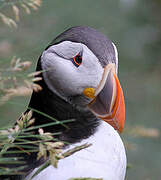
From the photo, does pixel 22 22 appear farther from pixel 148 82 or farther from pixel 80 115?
pixel 80 115

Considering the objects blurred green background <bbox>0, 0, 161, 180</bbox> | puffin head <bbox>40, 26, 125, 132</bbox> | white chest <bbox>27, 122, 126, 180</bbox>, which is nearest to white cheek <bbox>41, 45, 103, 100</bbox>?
puffin head <bbox>40, 26, 125, 132</bbox>

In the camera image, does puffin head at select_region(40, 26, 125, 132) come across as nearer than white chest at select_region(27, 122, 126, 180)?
No

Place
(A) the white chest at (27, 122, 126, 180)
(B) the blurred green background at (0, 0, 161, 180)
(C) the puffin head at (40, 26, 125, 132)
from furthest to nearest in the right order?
(B) the blurred green background at (0, 0, 161, 180), (C) the puffin head at (40, 26, 125, 132), (A) the white chest at (27, 122, 126, 180)

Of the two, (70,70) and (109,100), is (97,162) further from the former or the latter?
(70,70)

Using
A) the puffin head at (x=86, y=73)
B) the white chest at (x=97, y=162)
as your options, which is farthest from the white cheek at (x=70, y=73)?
the white chest at (x=97, y=162)

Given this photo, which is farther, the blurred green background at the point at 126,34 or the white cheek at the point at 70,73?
the blurred green background at the point at 126,34

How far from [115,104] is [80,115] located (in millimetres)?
276

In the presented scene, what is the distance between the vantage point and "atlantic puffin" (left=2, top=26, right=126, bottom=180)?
2.51 metres

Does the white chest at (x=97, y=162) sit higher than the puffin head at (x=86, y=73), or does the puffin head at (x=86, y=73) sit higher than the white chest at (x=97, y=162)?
the puffin head at (x=86, y=73)

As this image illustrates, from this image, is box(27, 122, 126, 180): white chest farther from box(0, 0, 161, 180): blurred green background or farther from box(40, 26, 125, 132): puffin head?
box(0, 0, 161, 180): blurred green background

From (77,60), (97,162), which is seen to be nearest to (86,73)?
(77,60)

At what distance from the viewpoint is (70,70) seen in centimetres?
261

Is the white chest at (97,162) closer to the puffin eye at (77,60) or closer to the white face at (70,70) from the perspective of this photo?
the white face at (70,70)

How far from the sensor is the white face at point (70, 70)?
8.43ft
